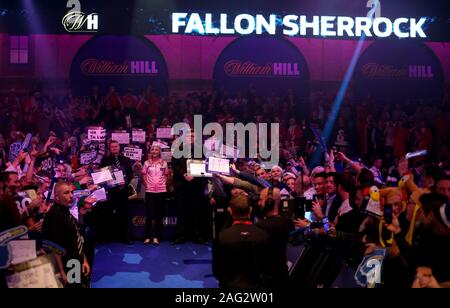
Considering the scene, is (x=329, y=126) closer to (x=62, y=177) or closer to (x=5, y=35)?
(x=62, y=177)

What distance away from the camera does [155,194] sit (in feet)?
30.1

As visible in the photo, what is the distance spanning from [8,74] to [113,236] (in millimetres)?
9839

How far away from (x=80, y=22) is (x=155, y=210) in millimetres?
7957

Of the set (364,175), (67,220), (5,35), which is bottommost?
(67,220)

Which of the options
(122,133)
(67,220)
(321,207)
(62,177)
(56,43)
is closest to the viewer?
(67,220)

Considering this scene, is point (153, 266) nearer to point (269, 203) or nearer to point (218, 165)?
point (218, 165)

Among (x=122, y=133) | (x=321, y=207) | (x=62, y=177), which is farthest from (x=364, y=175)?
(x=122, y=133)

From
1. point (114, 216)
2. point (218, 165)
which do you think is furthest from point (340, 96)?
point (218, 165)

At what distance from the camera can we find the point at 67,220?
5.54 metres

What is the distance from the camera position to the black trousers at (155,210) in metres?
9.19

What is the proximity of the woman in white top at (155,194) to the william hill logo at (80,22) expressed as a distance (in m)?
7.20

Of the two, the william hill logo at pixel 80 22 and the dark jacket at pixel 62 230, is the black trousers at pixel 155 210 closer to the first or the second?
the dark jacket at pixel 62 230

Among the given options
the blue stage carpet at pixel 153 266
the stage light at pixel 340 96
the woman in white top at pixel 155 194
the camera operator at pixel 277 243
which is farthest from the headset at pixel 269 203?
the stage light at pixel 340 96

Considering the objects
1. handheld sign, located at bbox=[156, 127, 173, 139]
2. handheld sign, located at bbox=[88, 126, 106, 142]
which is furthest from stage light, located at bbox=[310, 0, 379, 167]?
handheld sign, located at bbox=[88, 126, 106, 142]
